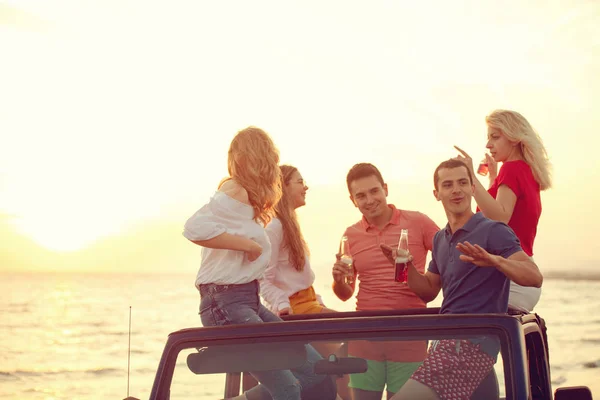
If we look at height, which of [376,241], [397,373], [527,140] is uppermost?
[527,140]

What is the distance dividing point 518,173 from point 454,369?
228cm

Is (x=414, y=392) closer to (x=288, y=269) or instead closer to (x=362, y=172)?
(x=362, y=172)

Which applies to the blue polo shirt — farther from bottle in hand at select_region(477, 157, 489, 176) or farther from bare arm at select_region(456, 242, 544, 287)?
bottle in hand at select_region(477, 157, 489, 176)

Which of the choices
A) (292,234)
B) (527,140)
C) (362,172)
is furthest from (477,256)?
(292,234)

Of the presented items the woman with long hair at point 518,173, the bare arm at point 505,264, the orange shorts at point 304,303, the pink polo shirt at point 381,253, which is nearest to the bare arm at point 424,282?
the woman with long hair at point 518,173

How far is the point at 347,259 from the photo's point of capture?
5531 mm

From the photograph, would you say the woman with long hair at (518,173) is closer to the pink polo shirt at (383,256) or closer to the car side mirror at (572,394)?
the pink polo shirt at (383,256)

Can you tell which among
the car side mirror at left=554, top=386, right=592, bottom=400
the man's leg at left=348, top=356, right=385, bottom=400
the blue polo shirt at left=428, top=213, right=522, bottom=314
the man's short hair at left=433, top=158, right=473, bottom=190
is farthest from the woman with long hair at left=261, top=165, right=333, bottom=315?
the car side mirror at left=554, top=386, right=592, bottom=400

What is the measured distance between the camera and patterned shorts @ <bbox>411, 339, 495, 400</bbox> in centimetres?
309

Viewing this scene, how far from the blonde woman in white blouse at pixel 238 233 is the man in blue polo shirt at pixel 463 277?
2.42 feet

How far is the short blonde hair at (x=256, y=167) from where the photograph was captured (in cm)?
454

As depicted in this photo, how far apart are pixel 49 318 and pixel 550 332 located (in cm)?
2482

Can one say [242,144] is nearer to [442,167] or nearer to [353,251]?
[442,167]

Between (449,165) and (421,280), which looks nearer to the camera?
(449,165)
